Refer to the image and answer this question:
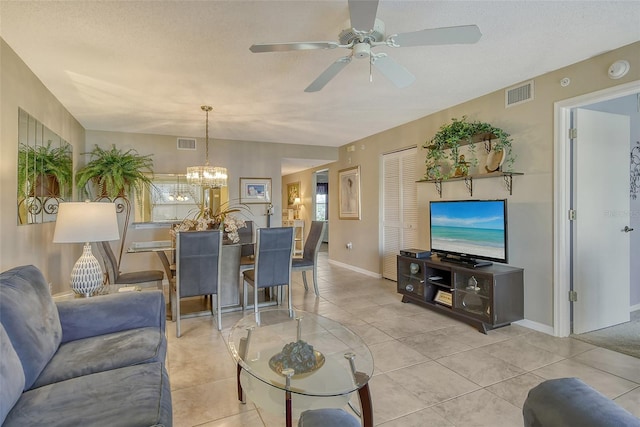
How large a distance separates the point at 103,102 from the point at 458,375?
445cm

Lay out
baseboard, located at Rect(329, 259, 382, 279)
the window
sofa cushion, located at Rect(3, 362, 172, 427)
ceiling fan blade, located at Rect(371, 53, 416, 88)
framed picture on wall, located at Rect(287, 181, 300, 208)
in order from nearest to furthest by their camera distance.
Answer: sofa cushion, located at Rect(3, 362, 172, 427)
ceiling fan blade, located at Rect(371, 53, 416, 88)
baseboard, located at Rect(329, 259, 382, 279)
framed picture on wall, located at Rect(287, 181, 300, 208)
the window

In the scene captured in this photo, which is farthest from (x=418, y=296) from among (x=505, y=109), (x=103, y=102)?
(x=103, y=102)

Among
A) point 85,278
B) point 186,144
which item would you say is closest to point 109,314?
point 85,278

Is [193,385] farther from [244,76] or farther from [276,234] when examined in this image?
[244,76]

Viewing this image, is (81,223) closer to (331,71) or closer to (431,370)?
(331,71)

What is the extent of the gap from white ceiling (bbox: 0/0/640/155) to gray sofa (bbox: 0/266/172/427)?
5.54 feet

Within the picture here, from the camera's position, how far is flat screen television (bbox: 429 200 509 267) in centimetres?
317

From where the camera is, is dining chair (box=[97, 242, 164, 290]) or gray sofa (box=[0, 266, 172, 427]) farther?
dining chair (box=[97, 242, 164, 290])

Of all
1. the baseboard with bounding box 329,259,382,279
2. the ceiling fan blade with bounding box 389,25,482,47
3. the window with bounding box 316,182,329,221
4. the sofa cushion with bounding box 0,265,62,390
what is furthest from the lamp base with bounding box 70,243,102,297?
the window with bounding box 316,182,329,221

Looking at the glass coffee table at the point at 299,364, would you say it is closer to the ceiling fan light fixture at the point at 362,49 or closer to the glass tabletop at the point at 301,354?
the glass tabletop at the point at 301,354

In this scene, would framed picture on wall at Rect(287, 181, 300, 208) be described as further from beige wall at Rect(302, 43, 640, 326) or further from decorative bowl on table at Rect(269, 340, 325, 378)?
decorative bowl on table at Rect(269, 340, 325, 378)

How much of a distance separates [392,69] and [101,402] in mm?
2505

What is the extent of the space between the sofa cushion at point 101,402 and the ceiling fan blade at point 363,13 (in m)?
1.99

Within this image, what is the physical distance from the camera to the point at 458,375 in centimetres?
232
